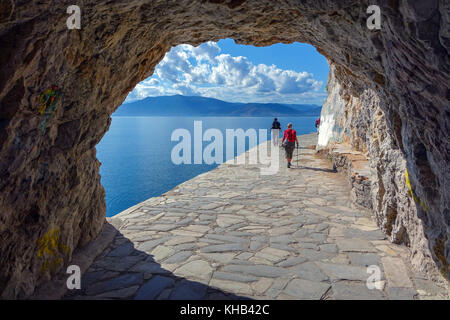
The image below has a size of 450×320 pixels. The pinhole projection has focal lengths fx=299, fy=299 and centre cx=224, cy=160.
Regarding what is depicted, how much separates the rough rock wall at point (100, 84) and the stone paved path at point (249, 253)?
723 mm

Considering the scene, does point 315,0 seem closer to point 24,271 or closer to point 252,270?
point 252,270

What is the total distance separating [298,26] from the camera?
4766 millimetres

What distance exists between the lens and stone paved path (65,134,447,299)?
146 inches

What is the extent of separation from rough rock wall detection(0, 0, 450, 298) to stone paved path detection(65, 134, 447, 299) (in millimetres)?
723

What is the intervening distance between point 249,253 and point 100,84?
340 cm

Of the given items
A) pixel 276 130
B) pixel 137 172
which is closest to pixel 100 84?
pixel 276 130

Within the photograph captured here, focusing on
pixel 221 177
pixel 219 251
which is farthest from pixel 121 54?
pixel 221 177

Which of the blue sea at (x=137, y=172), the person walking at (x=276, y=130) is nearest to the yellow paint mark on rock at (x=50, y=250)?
the blue sea at (x=137, y=172)

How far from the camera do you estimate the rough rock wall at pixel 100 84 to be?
251cm

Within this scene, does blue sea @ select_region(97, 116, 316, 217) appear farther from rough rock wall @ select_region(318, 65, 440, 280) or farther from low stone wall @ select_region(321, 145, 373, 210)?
rough rock wall @ select_region(318, 65, 440, 280)

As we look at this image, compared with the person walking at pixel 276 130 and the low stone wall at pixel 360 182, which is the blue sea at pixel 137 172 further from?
the low stone wall at pixel 360 182

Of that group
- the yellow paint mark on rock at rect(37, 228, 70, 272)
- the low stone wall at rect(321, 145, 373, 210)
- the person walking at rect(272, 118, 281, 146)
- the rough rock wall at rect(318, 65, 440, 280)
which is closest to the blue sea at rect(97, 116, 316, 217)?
the yellow paint mark on rock at rect(37, 228, 70, 272)

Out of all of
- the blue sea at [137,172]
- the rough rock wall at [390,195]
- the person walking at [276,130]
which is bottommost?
the blue sea at [137,172]

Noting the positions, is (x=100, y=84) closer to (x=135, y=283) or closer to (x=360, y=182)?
(x=135, y=283)
